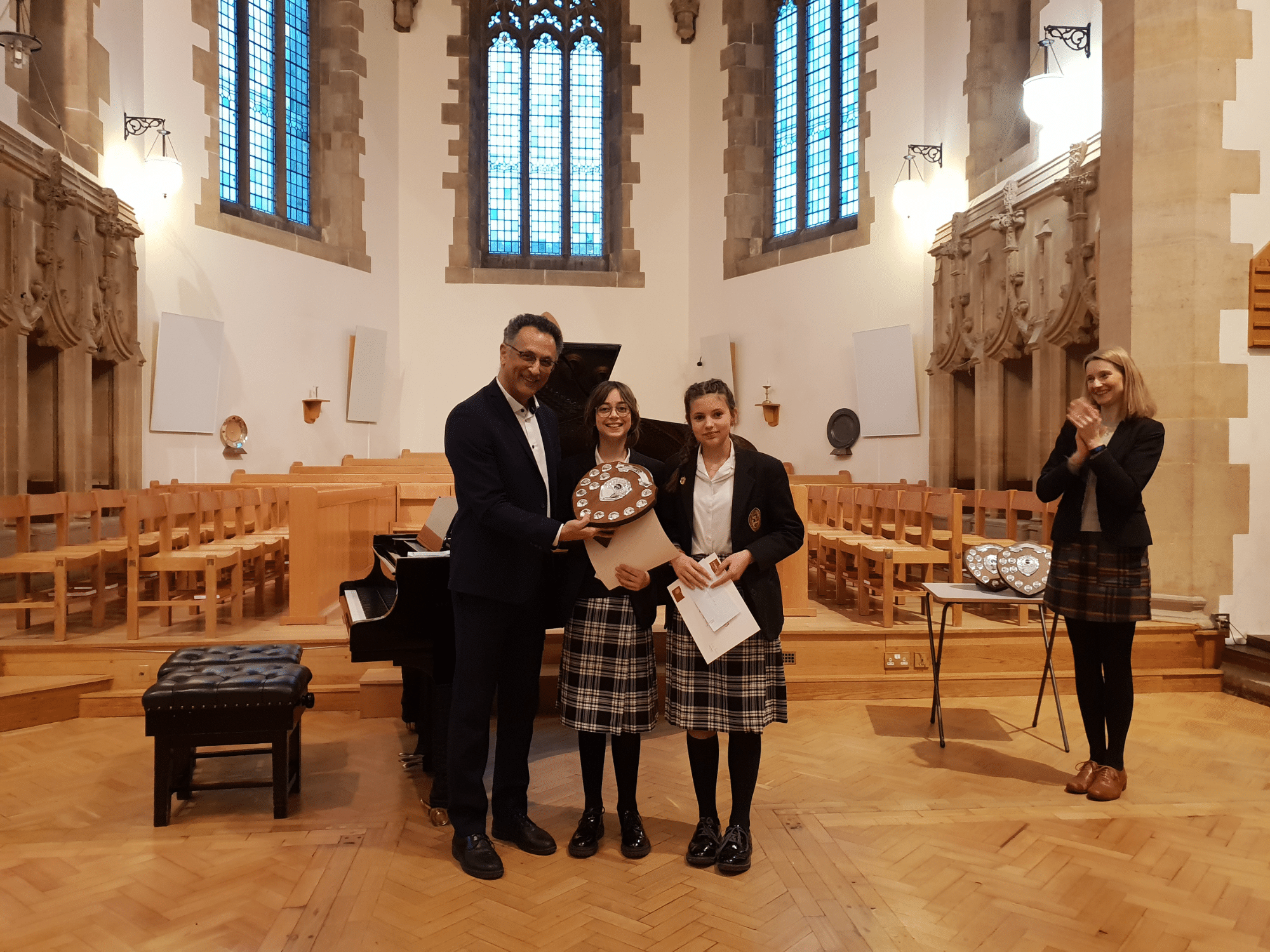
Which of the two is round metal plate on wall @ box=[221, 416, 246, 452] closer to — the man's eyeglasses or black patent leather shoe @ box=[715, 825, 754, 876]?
the man's eyeglasses

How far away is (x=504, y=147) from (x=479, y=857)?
39.0 ft

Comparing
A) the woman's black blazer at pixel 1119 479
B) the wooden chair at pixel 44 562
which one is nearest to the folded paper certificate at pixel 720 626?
the woman's black blazer at pixel 1119 479

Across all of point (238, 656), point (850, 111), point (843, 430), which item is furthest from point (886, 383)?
point (238, 656)

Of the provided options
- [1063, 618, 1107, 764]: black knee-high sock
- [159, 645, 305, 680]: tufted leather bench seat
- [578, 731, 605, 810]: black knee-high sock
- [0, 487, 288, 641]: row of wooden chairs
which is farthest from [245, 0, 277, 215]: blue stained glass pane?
[1063, 618, 1107, 764]: black knee-high sock

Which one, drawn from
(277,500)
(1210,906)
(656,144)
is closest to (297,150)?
(656,144)

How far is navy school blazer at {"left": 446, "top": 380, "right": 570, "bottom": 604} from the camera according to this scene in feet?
8.68

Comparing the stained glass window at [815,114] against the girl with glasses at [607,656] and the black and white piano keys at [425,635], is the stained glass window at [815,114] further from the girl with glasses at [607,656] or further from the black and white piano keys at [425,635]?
the black and white piano keys at [425,635]

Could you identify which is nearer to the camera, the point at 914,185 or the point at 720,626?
the point at 720,626

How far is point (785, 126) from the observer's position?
39.3 feet

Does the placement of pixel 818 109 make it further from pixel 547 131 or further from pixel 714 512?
pixel 714 512

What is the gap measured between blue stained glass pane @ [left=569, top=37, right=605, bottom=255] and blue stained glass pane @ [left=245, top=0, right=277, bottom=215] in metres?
3.97

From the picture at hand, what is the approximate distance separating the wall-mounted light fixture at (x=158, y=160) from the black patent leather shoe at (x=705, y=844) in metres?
8.41

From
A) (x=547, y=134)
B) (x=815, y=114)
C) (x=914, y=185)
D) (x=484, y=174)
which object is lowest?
(x=914, y=185)

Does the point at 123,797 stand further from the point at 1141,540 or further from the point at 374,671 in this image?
the point at 1141,540
